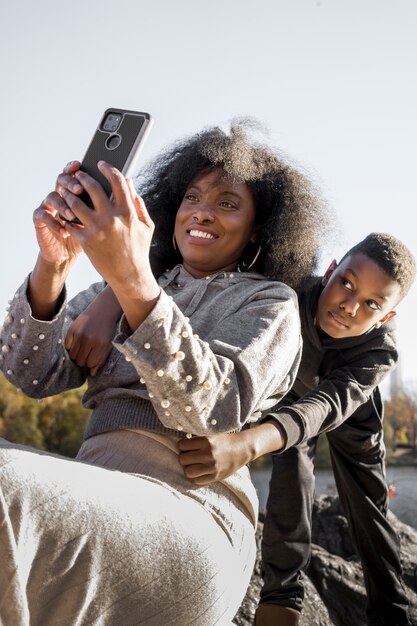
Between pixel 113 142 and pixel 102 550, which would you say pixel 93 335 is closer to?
pixel 113 142

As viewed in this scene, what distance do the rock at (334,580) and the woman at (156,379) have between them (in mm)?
1893

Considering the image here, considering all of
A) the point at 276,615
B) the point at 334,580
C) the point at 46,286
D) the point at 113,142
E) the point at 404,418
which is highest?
the point at 113,142

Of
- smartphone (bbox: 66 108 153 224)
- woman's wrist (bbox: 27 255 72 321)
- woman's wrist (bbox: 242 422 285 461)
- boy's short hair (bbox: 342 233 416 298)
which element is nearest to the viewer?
smartphone (bbox: 66 108 153 224)

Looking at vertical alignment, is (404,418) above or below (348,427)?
below

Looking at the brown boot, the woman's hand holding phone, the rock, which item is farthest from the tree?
the woman's hand holding phone

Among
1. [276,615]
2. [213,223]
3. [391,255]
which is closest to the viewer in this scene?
[213,223]

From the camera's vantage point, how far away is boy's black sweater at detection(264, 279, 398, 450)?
3.82m

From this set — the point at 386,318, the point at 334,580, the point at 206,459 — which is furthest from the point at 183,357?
the point at 334,580

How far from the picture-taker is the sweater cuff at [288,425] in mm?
2808

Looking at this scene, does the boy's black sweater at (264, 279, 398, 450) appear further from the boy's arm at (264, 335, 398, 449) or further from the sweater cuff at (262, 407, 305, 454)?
the sweater cuff at (262, 407, 305, 454)

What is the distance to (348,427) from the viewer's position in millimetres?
4598

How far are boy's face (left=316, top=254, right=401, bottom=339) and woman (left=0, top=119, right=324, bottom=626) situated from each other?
125 centimetres

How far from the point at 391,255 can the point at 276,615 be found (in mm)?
1851

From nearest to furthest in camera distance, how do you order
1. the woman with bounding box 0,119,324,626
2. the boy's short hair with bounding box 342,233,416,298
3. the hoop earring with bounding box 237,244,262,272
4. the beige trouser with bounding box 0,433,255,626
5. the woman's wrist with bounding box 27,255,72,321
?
the beige trouser with bounding box 0,433,255,626, the woman with bounding box 0,119,324,626, the woman's wrist with bounding box 27,255,72,321, the hoop earring with bounding box 237,244,262,272, the boy's short hair with bounding box 342,233,416,298
